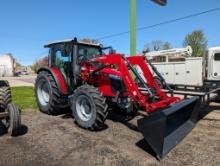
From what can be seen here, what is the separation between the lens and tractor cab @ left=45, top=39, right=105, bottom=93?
688cm

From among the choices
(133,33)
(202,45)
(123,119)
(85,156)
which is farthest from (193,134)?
(202,45)

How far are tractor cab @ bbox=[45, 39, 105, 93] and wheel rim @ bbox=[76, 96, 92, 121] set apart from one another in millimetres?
962

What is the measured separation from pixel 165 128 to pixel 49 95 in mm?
4026

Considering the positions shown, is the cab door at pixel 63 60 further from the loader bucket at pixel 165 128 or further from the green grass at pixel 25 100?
the loader bucket at pixel 165 128

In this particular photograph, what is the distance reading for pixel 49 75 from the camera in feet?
24.1

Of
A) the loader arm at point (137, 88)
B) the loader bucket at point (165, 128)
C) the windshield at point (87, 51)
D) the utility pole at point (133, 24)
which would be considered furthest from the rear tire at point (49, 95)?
the utility pole at point (133, 24)

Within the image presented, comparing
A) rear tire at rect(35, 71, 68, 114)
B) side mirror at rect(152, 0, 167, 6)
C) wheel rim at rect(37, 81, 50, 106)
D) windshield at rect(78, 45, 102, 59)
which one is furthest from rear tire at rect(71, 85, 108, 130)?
side mirror at rect(152, 0, 167, 6)

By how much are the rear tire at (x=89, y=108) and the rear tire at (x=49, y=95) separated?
1.06 meters

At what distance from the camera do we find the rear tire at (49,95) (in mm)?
7027

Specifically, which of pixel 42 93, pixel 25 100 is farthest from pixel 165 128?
pixel 25 100

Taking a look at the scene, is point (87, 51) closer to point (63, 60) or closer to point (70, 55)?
point (70, 55)

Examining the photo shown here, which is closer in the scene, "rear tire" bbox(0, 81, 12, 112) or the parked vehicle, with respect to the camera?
"rear tire" bbox(0, 81, 12, 112)

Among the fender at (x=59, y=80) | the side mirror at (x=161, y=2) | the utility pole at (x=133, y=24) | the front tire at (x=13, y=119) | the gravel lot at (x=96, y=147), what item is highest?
the side mirror at (x=161, y=2)

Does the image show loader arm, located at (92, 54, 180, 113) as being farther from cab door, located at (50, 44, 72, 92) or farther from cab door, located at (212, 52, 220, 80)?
cab door, located at (212, 52, 220, 80)
